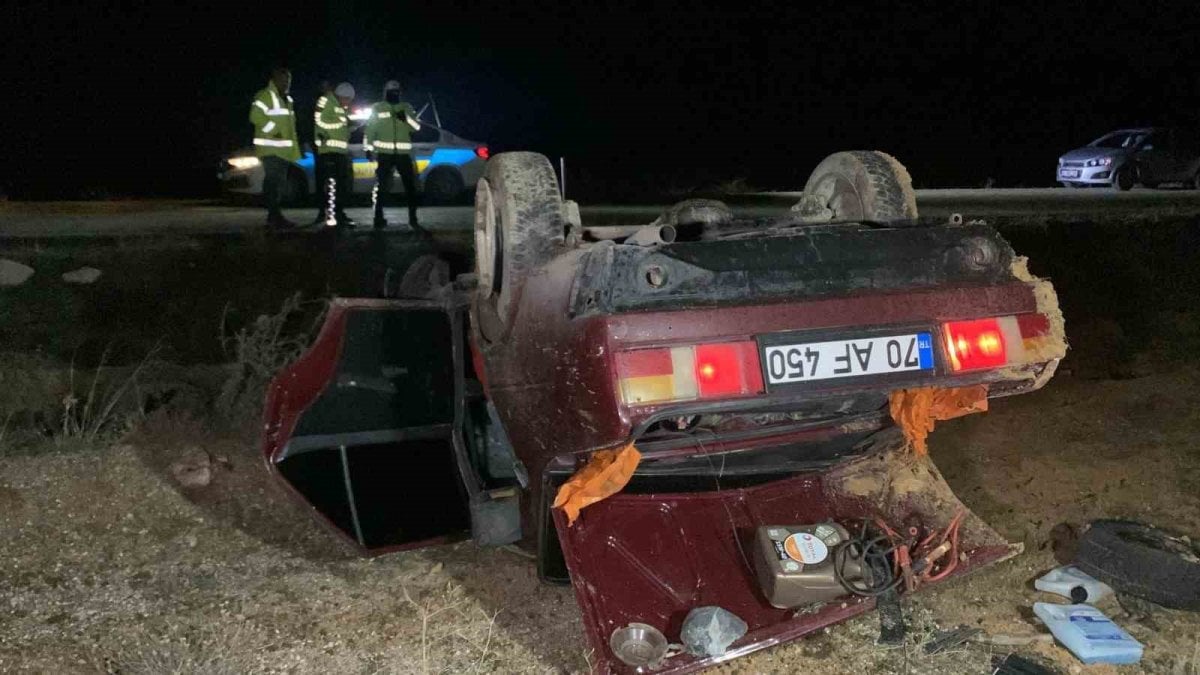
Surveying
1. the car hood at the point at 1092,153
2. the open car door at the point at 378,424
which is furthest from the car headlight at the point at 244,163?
the car hood at the point at 1092,153

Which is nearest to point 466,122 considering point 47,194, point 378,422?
point 47,194

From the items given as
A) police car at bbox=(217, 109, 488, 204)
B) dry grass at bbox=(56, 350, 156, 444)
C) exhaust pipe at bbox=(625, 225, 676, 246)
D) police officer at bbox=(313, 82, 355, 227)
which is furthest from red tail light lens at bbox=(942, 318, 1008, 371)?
police car at bbox=(217, 109, 488, 204)

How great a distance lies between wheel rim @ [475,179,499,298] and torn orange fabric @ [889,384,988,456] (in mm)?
1280

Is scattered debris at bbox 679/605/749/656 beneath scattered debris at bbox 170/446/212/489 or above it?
above

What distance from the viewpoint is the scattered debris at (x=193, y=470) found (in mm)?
4211

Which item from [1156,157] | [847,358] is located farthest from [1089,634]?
[1156,157]

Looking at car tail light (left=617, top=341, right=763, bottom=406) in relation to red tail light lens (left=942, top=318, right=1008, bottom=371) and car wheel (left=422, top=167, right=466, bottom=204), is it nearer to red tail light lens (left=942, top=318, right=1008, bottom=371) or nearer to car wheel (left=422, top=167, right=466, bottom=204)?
red tail light lens (left=942, top=318, right=1008, bottom=371)

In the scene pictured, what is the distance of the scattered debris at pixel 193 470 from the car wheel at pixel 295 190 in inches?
282

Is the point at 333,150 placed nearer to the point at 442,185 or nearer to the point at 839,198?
the point at 442,185

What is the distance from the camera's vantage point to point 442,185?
12.1m

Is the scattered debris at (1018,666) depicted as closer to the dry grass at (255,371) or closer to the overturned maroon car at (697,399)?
the overturned maroon car at (697,399)

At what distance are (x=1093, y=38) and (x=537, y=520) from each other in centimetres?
4530

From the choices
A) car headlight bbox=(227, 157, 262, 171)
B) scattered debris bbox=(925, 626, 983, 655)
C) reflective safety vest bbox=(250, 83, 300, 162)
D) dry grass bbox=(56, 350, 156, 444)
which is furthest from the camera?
car headlight bbox=(227, 157, 262, 171)

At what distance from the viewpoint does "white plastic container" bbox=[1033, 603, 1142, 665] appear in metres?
2.81
